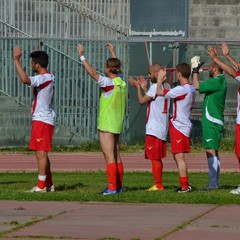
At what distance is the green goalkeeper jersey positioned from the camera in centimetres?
1512

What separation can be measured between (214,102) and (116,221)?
4.02m

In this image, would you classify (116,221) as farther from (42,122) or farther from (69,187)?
(69,187)

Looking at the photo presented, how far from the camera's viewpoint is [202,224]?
1147 cm

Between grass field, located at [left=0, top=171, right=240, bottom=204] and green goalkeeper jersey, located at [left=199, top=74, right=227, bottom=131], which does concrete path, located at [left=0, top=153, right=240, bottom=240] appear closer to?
grass field, located at [left=0, top=171, right=240, bottom=204]

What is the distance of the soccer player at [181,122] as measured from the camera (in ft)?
48.8

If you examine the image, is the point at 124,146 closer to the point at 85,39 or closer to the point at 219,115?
the point at 85,39

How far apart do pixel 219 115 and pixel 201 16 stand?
1630 cm

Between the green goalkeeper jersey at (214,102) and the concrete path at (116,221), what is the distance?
2304 mm

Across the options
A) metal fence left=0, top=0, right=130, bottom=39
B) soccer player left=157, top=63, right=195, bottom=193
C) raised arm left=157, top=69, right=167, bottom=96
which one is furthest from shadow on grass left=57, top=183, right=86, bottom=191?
metal fence left=0, top=0, right=130, bottom=39

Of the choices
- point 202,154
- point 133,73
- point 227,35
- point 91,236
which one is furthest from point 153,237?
point 227,35

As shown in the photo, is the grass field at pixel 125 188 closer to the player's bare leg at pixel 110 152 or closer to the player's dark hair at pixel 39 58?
the player's bare leg at pixel 110 152

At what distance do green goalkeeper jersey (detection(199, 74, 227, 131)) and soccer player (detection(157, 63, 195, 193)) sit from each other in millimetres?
239

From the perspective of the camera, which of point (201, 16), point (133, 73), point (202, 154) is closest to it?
point (202, 154)

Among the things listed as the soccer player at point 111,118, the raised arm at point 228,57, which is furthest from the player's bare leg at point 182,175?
the raised arm at point 228,57
